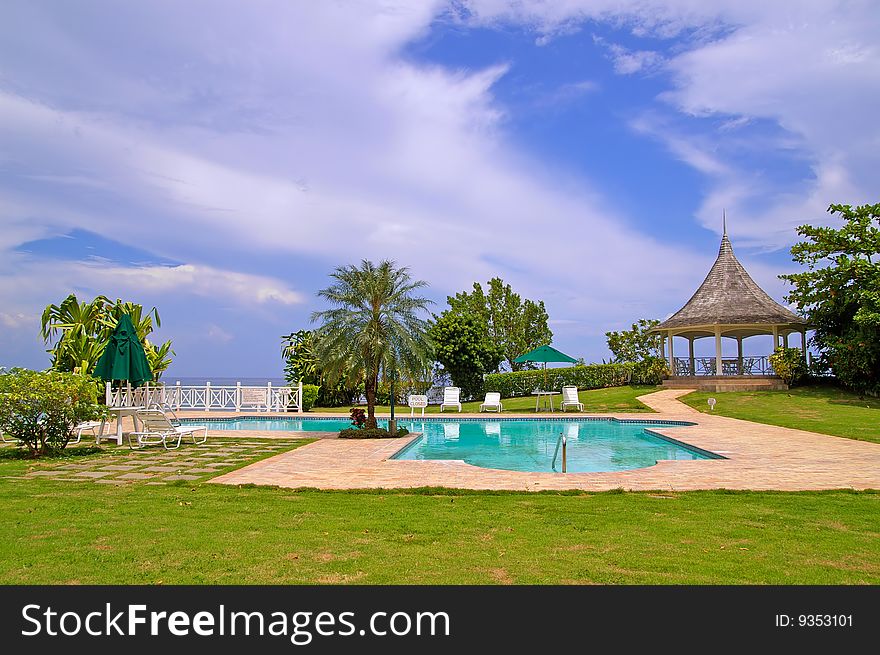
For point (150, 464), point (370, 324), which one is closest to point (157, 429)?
point (150, 464)

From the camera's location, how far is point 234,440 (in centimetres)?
1432

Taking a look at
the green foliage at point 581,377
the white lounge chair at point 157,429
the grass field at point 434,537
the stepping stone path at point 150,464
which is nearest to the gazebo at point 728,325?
the green foliage at point 581,377

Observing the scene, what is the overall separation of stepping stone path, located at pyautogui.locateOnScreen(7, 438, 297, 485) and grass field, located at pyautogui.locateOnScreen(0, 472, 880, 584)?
1.18 meters

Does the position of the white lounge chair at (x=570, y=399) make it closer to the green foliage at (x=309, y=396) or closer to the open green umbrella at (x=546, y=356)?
the open green umbrella at (x=546, y=356)

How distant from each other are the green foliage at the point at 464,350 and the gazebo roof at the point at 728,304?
333 inches

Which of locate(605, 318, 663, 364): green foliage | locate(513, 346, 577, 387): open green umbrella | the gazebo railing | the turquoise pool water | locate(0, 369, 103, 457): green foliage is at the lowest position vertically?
the turquoise pool water

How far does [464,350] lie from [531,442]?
536 inches

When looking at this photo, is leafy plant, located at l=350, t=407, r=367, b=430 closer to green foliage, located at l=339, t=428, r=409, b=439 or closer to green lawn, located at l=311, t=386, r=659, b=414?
green foliage, located at l=339, t=428, r=409, b=439

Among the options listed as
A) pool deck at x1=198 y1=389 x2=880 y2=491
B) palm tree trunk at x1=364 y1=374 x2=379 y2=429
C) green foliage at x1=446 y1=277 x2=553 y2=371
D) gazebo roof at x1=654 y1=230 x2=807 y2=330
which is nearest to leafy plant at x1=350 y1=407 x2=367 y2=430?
palm tree trunk at x1=364 y1=374 x2=379 y2=429

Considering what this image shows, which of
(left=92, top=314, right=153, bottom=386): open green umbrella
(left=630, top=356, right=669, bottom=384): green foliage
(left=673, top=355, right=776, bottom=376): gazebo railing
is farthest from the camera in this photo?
(left=630, top=356, right=669, bottom=384): green foliage

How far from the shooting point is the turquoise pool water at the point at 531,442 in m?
12.0

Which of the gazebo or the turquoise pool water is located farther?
the gazebo

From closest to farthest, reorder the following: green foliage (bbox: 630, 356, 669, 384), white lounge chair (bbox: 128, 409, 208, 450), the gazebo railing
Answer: white lounge chair (bbox: 128, 409, 208, 450) → the gazebo railing → green foliage (bbox: 630, 356, 669, 384)

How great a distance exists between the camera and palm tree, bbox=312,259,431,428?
14375 millimetres
